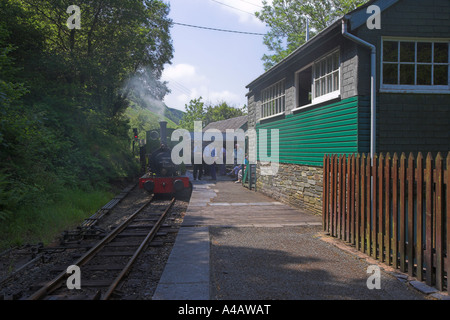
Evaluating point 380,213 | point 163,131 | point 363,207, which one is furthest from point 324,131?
point 163,131

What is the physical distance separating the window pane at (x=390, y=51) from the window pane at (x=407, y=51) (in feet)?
0.41

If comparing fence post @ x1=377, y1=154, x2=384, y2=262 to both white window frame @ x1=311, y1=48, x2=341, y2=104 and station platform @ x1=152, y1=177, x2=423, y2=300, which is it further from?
white window frame @ x1=311, y1=48, x2=341, y2=104

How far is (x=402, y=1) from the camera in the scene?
699 cm

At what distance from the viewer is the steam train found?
12.4 meters

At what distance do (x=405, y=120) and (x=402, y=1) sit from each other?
8.12 feet

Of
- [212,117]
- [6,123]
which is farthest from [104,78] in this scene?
[212,117]

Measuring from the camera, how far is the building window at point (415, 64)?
23.0 ft

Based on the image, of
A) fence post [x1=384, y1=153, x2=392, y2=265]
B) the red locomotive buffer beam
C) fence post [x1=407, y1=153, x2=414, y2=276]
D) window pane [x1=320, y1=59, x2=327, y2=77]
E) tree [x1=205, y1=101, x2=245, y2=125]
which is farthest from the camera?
tree [x1=205, y1=101, x2=245, y2=125]

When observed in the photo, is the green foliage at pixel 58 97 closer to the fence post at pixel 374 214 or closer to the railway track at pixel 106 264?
the railway track at pixel 106 264

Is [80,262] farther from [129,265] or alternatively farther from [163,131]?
[163,131]

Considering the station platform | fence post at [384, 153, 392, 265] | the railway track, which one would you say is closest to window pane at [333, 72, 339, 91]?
the station platform

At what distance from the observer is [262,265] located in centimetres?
459

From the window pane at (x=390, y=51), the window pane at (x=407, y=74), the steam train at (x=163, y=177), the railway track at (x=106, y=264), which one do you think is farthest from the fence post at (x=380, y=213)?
the steam train at (x=163, y=177)

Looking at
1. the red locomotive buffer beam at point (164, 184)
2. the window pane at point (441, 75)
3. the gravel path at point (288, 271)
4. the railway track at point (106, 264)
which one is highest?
the window pane at point (441, 75)
